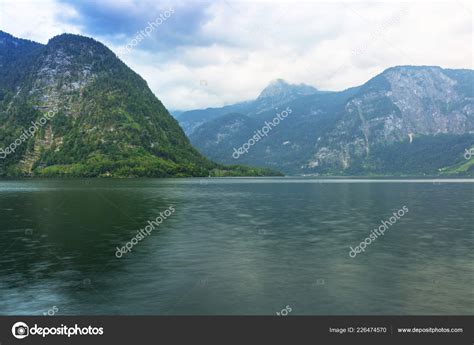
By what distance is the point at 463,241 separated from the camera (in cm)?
6238

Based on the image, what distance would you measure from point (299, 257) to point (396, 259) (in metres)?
10.9

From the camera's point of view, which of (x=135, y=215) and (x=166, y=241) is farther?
(x=135, y=215)

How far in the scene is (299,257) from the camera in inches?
2030

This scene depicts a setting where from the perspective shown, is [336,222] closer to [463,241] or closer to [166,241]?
[463,241]
